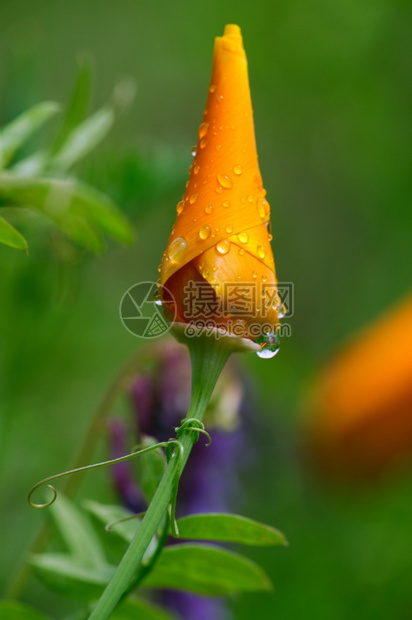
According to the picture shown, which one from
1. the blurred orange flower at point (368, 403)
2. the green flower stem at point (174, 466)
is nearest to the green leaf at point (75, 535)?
the green flower stem at point (174, 466)

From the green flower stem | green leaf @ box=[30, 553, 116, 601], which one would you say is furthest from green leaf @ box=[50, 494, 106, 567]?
the green flower stem

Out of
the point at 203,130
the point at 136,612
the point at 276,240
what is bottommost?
the point at 136,612

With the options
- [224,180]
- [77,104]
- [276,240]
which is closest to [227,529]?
[224,180]

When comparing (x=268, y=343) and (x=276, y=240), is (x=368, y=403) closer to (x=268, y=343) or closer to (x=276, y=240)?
(x=276, y=240)

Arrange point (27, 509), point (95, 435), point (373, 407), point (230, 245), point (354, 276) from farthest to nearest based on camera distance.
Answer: point (354, 276)
point (373, 407)
point (27, 509)
point (95, 435)
point (230, 245)

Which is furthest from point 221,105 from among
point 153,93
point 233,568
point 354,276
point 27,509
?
point 153,93

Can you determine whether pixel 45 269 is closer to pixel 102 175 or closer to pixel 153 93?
pixel 102 175

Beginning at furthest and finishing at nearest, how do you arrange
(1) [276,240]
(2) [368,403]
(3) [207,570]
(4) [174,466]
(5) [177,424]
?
(1) [276,240], (2) [368,403], (5) [177,424], (3) [207,570], (4) [174,466]

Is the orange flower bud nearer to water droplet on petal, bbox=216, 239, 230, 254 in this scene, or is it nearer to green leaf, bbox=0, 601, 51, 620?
water droplet on petal, bbox=216, 239, 230, 254
